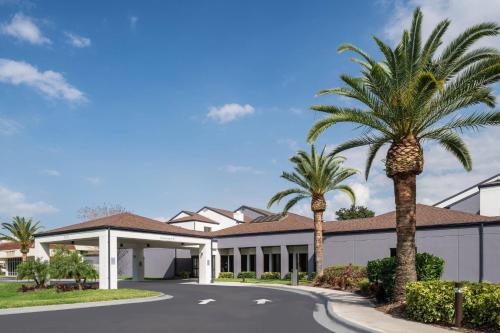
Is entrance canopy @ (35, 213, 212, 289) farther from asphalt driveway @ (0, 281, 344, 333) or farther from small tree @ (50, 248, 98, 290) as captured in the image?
asphalt driveway @ (0, 281, 344, 333)

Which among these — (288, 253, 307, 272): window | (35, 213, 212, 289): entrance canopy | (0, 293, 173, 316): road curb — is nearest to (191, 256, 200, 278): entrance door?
(35, 213, 212, 289): entrance canopy

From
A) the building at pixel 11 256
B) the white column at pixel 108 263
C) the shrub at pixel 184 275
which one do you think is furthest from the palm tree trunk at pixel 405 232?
the building at pixel 11 256

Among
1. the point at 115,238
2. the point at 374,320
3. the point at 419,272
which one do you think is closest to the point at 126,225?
the point at 115,238

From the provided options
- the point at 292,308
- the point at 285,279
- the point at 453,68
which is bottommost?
the point at 285,279

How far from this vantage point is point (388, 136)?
18.3 meters

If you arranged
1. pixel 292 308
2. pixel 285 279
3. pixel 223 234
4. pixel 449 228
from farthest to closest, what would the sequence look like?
pixel 223 234, pixel 285 279, pixel 449 228, pixel 292 308

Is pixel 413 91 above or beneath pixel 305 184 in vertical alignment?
above

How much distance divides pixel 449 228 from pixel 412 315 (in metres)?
20.4

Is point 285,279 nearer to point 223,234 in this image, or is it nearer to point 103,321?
point 223,234

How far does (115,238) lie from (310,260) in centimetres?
1727

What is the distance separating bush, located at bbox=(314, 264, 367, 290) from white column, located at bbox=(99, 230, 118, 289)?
1420 cm

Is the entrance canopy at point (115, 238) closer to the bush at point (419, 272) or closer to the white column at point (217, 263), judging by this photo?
the white column at point (217, 263)

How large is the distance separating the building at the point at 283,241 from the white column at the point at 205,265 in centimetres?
3

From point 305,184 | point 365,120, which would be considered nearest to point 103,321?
point 365,120
